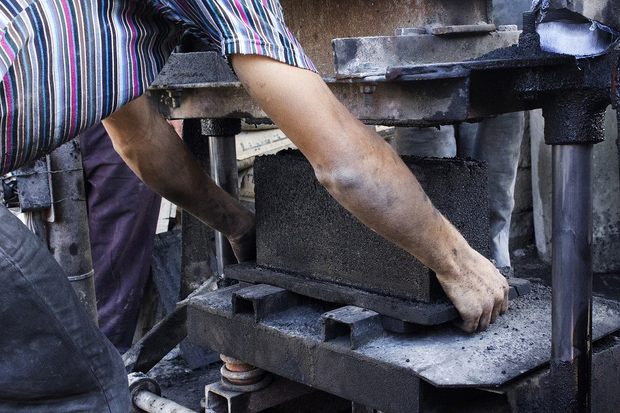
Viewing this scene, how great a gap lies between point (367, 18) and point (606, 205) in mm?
2931

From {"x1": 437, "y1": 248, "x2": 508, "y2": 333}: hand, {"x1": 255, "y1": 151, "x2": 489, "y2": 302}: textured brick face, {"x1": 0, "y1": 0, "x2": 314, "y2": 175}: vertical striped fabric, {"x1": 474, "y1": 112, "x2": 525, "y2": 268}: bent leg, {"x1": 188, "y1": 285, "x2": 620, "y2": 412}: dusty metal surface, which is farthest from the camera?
{"x1": 474, "y1": 112, "x2": 525, "y2": 268}: bent leg

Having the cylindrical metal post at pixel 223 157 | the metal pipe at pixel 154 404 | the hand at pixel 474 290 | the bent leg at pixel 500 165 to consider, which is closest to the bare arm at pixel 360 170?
the hand at pixel 474 290

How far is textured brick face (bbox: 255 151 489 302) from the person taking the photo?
87.4 inches

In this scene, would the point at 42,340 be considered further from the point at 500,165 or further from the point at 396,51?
the point at 500,165

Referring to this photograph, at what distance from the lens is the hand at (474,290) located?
2.06m

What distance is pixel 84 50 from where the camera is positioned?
5.49 feet

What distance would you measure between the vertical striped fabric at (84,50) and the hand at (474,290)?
2.27 feet

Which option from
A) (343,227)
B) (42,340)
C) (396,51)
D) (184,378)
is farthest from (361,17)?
(184,378)

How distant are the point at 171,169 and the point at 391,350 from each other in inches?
38.3

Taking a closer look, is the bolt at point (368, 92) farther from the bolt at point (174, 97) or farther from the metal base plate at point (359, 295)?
the bolt at point (174, 97)

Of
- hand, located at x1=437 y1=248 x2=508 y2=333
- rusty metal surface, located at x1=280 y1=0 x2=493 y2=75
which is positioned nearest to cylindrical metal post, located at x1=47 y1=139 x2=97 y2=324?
rusty metal surface, located at x1=280 y1=0 x2=493 y2=75

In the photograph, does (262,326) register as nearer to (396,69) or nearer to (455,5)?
(396,69)

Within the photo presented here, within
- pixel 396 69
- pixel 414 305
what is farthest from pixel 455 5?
pixel 414 305

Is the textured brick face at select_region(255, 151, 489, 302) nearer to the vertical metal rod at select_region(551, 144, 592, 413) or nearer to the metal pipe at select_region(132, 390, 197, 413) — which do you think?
the vertical metal rod at select_region(551, 144, 592, 413)
